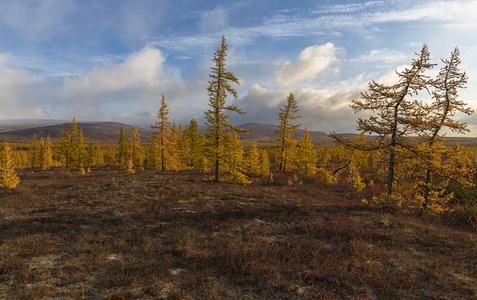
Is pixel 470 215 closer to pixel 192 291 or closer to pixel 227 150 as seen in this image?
pixel 192 291

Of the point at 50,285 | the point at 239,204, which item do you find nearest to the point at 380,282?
the point at 50,285

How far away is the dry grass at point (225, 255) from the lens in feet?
18.3

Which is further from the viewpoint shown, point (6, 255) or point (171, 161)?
point (171, 161)

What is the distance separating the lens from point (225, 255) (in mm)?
7422

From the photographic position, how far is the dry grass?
557cm

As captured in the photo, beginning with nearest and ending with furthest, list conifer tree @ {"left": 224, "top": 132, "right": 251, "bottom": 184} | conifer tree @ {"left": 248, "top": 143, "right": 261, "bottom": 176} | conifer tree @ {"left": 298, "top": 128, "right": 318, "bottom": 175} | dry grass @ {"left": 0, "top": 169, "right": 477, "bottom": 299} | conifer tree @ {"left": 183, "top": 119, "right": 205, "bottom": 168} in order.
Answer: dry grass @ {"left": 0, "top": 169, "right": 477, "bottom": 299} → conifer tree @ {"left": 224, "top": 132, "right": 251, "bottom": 184} → conifer tree @ {"left": 248, "top": 143, "right": 261, "bottom": 176} → conifer tree @ {"left": 298, "top": 128, "right": 318, "bottom": 175} → conifer tree @ {"left": 183, "top": 119, "right": 205, "bottom": 168}

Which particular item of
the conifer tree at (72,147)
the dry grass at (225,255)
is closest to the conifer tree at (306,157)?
the dry grass at (225,255)

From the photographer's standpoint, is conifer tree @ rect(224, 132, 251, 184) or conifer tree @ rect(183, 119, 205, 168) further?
conifer tree @ rect(183, 119, 205, 168)

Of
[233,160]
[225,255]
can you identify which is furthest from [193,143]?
[225,255]

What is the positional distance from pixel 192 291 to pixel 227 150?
20147 millimetres

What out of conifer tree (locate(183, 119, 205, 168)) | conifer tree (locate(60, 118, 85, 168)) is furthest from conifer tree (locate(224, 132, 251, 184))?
conifer tree (locate(60, 118, 85, 168))

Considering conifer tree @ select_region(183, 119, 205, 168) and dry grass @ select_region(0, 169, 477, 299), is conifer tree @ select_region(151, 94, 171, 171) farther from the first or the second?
dry grass @ select_region(0, 169, 477, 299)

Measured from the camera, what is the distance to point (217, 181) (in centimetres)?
2586

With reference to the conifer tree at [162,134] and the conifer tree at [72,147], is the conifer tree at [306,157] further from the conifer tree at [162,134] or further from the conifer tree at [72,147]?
the conifer tree at [72,147]
